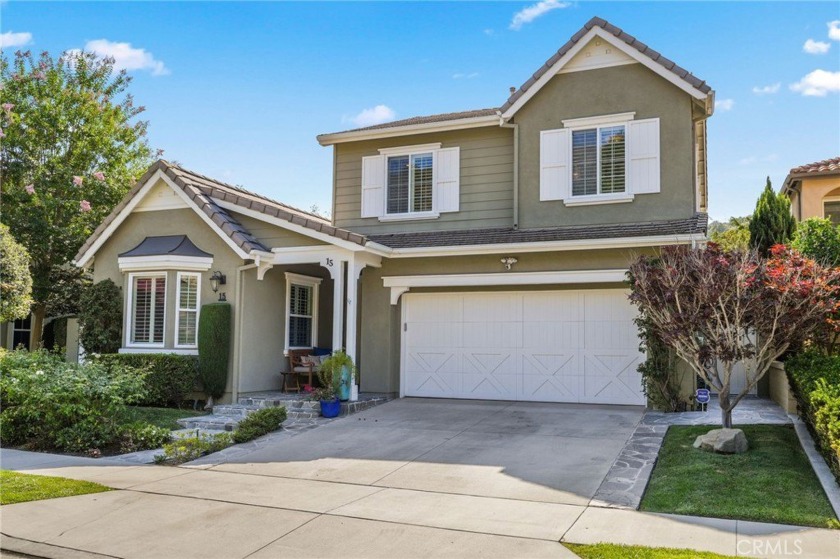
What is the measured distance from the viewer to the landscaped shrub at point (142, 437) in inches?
421

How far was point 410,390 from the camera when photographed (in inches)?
585

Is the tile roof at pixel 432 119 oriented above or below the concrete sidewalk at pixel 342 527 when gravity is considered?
above

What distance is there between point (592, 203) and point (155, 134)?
15345 mm

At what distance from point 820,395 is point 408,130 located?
10622 millimetres

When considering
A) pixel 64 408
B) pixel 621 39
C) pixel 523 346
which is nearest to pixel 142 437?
pixel 64 408

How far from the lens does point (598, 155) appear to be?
1430 centimetres

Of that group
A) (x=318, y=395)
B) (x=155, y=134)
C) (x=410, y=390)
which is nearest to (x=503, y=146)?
(x=410, y=390)

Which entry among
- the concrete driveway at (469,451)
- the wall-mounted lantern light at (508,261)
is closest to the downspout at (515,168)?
the wall-mounted lantern light at (508,261)

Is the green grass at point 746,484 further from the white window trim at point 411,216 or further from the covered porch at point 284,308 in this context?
the white window trim at point 411,216

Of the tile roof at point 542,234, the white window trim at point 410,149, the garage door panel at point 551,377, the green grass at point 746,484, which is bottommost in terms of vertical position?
the green grass at point 746,484

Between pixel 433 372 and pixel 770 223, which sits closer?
pixel 433 372

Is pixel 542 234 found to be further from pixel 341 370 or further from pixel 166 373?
pixel 166 373

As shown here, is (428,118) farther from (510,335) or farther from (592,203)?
(510,335)

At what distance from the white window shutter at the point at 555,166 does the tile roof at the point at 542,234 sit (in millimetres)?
810
